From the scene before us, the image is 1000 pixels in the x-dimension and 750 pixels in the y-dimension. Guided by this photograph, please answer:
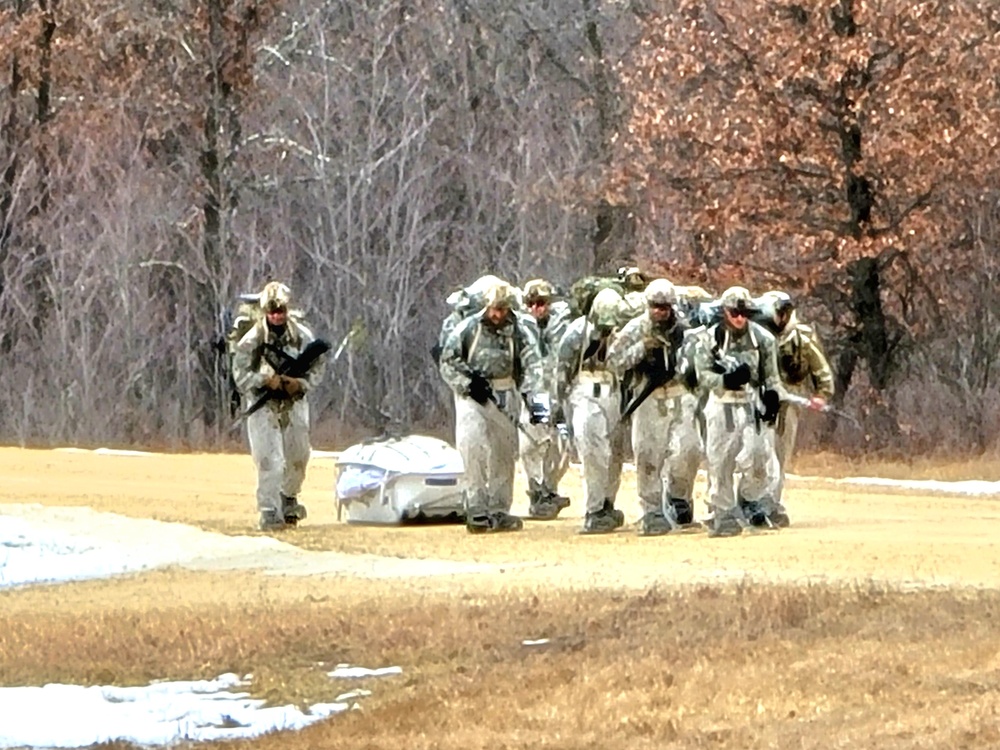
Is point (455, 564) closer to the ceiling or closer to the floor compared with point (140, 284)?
closer to the floor

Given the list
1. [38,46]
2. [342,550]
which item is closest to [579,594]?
[342,550]

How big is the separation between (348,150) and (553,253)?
15.9ft

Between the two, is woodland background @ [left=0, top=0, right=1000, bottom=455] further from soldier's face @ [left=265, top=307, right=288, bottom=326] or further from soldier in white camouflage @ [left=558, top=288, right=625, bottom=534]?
soldier's face @ [left=265, top=307, right=288, bottom=326]

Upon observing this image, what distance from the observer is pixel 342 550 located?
2406cm

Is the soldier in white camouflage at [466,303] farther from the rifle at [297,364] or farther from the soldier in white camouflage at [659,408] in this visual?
the soldier in white camouflage at [659,408]

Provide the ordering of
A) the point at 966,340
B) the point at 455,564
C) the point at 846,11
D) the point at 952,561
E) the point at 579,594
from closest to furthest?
1. the point at 579,594
2. the point at 952,561
3. the point at 455,564
4. the point at 846,11
5. the point at 966,340

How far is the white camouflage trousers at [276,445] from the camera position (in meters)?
26.4

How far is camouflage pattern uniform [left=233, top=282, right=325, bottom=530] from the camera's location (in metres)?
26.3

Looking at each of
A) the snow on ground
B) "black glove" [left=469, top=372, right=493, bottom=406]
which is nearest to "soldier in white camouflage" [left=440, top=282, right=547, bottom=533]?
"black glove" [left=469, top=372, right=493, bottom=406]

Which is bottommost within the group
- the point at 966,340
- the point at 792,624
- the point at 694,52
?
the point at 792,624

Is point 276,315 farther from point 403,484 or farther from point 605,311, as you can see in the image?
point 605,311

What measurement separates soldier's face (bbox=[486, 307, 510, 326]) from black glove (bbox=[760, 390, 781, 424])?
290 centimetres

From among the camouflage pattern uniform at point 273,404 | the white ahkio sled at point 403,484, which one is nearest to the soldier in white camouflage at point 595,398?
the white ahkio sled at point 403,484

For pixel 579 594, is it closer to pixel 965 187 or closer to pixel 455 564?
pixel 455 564
